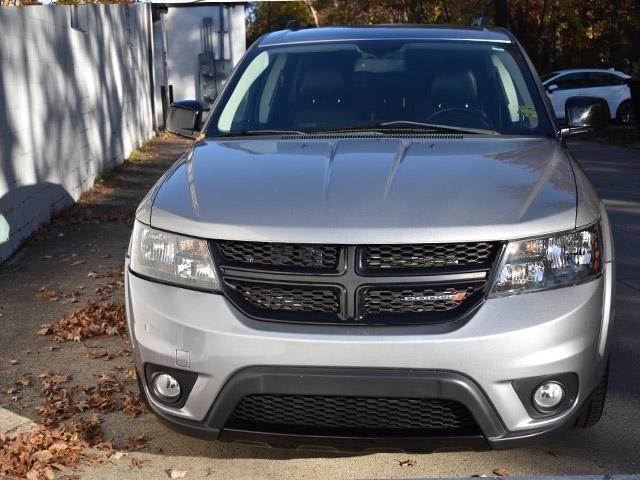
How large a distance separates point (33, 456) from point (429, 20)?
152 ft

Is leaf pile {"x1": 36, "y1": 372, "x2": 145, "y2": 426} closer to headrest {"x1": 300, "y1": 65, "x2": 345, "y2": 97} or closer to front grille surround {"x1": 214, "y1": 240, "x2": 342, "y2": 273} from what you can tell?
front grille surround {"x1": 214, "y1": 240, "x2": 342, "y2": 273}

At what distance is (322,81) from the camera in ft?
18.2

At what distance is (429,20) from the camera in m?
48.8

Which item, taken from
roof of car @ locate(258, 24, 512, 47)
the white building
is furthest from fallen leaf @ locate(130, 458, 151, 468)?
the white building

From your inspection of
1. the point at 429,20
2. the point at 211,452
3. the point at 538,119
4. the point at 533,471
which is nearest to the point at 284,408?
the point at 211,452

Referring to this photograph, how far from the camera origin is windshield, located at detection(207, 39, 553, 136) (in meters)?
5.25

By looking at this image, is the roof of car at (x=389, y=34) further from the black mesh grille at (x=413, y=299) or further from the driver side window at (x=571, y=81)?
the driver side window at (x=571, y=81)

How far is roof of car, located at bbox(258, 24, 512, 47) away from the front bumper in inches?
93.2

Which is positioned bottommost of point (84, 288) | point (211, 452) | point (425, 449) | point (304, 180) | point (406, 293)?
point (84, 288)

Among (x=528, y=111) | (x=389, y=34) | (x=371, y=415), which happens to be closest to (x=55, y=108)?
(x=389, y=34)

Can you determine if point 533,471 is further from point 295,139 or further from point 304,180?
point 295,139

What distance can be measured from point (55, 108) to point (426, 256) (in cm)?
879

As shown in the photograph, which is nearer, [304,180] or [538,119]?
[304,180]

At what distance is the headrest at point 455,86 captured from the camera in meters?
5.38
